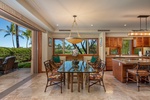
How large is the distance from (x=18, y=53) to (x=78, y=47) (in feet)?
14.1

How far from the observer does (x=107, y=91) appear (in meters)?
4.45

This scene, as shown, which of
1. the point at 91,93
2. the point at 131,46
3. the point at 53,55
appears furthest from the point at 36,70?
the point at 131,46

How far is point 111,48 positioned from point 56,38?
3.63 meters

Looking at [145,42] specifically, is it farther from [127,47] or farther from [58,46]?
[58,46]

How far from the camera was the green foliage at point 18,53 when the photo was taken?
8.91m

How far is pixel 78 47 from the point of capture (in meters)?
9.76

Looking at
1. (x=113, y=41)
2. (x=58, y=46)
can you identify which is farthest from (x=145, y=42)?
(x=58, y=46)

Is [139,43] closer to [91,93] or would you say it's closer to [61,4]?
[91,93]

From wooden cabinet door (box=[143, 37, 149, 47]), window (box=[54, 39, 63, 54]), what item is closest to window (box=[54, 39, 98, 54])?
window (box=[54, 39, 63, 54])

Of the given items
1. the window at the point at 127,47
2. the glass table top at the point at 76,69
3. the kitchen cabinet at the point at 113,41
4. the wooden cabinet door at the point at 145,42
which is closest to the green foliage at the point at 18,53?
the glass table top at the point at 76,69

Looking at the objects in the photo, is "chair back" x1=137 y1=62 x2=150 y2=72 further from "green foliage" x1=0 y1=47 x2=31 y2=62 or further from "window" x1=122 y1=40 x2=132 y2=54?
"green foliage" x1=0 y1=47 x2=31 y2=62

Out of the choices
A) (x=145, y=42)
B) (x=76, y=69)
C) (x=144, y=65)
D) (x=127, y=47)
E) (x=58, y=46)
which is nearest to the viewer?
(x=76, y=69)

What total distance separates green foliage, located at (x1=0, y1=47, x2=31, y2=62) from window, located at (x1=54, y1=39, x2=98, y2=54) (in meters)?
2.79

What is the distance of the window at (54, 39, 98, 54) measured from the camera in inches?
380
